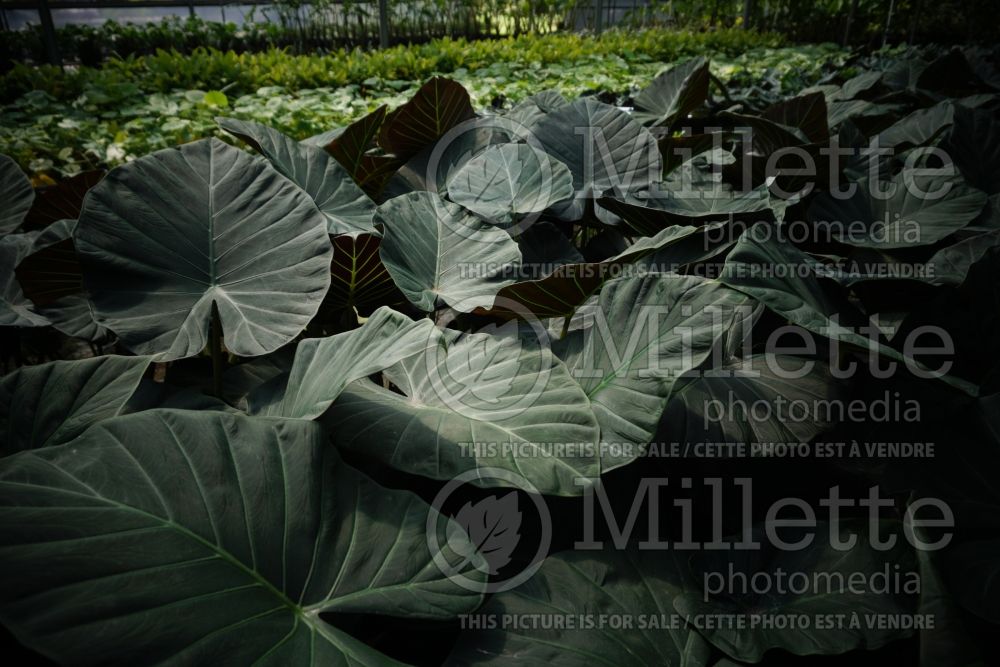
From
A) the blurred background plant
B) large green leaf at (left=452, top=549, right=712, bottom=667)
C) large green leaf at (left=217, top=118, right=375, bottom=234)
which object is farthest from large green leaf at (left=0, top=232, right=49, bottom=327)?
the blurred background plant

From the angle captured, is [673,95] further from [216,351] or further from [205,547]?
[205,547]

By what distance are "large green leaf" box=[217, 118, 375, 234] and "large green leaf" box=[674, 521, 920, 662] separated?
27.7 inches

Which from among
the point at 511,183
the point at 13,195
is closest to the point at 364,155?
the point at 511,183

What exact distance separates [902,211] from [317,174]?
3.22 ft

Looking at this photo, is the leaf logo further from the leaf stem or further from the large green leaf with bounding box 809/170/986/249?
the large green leaf with bounding box 809/170/986/249

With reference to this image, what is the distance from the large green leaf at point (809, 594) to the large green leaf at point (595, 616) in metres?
0.02

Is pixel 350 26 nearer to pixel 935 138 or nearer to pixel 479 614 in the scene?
pixel 935 138

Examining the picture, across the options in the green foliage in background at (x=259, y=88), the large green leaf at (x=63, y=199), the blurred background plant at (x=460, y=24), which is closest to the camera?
the large green leaf at (x=63, y=199)

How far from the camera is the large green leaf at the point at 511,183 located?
995mm

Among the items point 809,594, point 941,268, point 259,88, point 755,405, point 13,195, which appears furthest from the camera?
point 259,88

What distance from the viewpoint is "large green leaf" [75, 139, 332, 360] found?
71 cm

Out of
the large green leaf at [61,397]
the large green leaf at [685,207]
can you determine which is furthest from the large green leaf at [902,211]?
the large green leaf at [61,397]

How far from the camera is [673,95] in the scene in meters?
1.65

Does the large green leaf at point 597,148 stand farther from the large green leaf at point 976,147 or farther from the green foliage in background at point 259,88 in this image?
the green foliage in background at point 259,88
